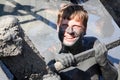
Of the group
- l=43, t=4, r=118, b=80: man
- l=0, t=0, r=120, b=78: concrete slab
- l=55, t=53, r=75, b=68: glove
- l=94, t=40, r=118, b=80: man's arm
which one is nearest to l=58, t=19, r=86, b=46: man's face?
l=43, t=4, r=118, b=80: man

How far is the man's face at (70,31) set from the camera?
2.59 meters

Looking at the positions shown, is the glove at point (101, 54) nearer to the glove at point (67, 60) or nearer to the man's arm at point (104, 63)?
the man's arm at point (104, 63)

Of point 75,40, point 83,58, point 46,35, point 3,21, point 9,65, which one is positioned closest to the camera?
point 3,21

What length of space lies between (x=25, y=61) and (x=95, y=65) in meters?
0.93

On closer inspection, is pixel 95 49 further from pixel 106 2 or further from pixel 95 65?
pixel 106 2

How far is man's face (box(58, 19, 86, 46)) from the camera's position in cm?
259

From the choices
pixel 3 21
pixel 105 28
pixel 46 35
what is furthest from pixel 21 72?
pixel 105 28

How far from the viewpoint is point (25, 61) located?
1.89 metres

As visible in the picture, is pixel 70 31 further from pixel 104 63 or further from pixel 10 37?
pixel 10 37

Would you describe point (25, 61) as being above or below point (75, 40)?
above

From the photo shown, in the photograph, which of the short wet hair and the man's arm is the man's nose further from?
the man's arm

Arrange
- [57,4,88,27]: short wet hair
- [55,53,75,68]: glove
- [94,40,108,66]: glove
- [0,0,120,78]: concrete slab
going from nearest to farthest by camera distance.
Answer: [55,53,75,68]: glove < [94,40,108,66]: glove < [57,4,88,27]: short wet hair < [0,0,120,78]: concrete slab

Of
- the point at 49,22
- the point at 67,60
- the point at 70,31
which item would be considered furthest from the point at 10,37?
the point at 49,22

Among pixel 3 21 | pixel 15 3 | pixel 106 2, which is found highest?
pixel 3 21
